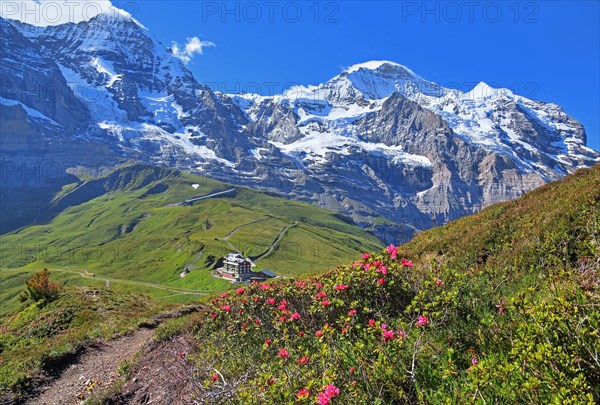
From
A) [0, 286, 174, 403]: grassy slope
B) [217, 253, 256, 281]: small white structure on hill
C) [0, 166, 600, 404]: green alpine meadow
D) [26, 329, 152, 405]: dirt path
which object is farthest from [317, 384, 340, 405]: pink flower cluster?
[217, 253, 256, 281]: small white structure on hill

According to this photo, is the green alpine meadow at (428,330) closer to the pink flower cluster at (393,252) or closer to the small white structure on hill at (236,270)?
the pink flower cluster at (393,252)

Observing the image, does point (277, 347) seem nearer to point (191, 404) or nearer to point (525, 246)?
point (191, 404)

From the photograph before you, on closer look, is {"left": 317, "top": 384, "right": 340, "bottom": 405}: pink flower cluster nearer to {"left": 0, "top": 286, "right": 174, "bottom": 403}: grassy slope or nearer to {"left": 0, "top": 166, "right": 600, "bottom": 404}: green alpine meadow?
{"left": 0, "top": 166, "right": 600, "bottom": 404}: green alpine meadow

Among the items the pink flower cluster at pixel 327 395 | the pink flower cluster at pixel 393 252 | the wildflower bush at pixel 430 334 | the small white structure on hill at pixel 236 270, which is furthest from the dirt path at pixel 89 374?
the small white structure on hill at pixel 236 270

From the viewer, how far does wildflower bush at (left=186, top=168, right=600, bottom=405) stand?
452 centimetres

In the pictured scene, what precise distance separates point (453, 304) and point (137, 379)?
10.3 meters

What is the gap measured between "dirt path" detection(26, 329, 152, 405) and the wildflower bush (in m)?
4.32

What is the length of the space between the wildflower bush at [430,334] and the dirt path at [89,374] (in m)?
4.32

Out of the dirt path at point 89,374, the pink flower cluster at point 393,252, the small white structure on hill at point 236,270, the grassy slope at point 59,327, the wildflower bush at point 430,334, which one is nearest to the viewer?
the wildflower bush at point 430,334

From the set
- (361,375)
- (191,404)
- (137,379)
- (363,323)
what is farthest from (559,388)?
(137,379)

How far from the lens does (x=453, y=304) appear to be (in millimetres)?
7117

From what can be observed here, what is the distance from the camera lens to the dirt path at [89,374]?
1294cm

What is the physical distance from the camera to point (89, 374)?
15.0 m

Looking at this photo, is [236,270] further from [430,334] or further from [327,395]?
[327,395]
